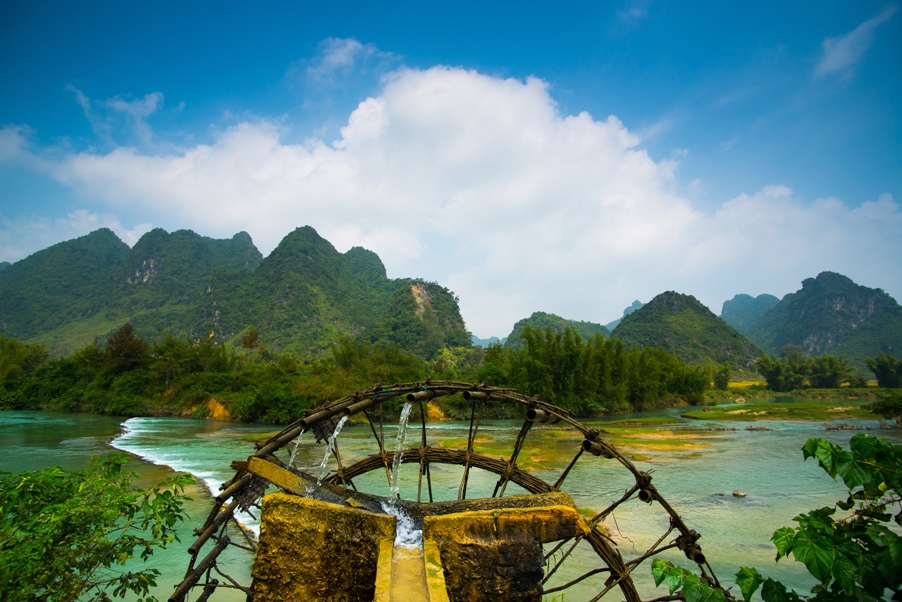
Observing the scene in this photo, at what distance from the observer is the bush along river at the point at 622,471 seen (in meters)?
9.57

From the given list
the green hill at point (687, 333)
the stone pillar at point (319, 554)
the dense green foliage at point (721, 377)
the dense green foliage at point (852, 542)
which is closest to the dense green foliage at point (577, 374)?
the dense green foliage at point (721, 377)

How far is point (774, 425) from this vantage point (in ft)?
103

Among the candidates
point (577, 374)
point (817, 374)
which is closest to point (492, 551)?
point (577, 374)

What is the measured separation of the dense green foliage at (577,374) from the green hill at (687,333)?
46.4 m

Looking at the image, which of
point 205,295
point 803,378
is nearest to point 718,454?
point 803,378

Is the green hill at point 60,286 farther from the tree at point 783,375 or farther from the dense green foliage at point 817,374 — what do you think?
the dense green foliage at point 817,374

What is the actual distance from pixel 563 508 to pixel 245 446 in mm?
22289

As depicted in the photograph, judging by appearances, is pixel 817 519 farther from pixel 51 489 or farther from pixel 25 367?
pixel 25 367

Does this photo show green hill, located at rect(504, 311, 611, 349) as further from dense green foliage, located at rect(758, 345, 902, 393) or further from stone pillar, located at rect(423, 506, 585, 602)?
stone pillar, located at rect(423, 506, 585, 602)

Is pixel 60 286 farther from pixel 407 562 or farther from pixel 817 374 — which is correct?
pixel 817 374

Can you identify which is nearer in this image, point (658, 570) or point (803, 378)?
point (658, 570)

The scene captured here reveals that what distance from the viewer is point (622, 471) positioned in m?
17.6

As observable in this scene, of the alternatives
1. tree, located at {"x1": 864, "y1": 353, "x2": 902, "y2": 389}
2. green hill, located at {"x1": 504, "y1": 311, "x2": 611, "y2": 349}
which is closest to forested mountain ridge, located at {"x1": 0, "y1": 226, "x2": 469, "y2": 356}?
green hill, located at {"x1": 504, "y1": 311, "x2": 611, "y2": 349}

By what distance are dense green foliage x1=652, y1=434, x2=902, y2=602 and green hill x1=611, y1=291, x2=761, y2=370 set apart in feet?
298
